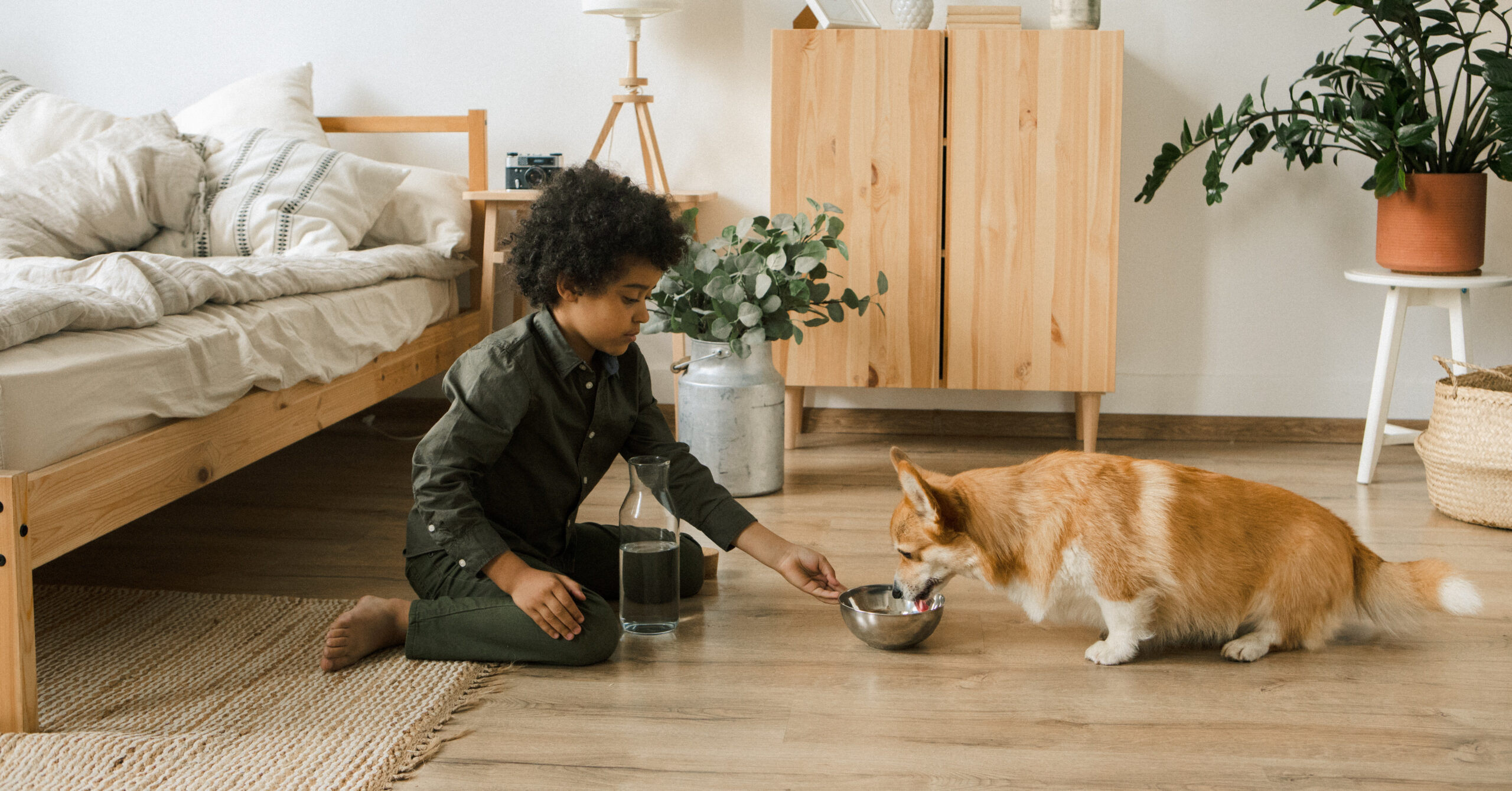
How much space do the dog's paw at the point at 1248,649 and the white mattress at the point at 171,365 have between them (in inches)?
59.9

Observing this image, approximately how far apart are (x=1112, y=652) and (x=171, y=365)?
54.5 inches

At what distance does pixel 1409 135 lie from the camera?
2311mm

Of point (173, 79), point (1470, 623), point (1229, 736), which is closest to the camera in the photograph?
point (1229, 736)

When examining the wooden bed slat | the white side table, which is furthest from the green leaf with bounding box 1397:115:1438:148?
the wooden bed slat

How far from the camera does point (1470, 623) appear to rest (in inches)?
66.8

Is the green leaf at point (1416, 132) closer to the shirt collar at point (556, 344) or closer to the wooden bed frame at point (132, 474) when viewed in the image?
the shirt collar at point (556, 344)

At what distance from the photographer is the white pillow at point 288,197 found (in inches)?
101

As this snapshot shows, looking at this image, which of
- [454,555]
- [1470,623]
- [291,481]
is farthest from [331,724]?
[1470,623]

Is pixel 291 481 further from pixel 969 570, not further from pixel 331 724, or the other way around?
pixel 969 570

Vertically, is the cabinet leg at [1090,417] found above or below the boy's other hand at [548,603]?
above

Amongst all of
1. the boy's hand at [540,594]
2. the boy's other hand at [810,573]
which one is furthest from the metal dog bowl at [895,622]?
the boy's hand at [540,594]

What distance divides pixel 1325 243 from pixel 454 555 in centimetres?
243

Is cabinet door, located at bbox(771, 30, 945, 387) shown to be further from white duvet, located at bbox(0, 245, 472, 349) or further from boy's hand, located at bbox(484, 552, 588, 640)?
boy's hand, located at bbox(484, 552, 588, 640)

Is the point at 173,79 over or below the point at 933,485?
over
